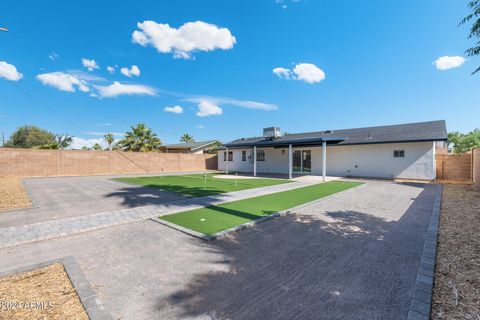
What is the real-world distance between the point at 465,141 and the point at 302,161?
32386 millimetres

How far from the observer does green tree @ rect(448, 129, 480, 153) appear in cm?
3063

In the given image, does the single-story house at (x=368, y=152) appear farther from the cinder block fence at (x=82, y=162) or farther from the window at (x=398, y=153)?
the cinder block fence at (x=82, y=162)

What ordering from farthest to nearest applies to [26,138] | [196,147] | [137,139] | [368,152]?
[26,138]
[196,147]
[137,139]
[368,152]

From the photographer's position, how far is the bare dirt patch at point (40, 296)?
86.9 inches

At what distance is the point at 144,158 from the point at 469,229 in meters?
23.8

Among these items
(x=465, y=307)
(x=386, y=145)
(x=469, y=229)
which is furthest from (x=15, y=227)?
(x=386, y=145)

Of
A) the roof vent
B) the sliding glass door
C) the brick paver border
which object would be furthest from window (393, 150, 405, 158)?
the brick paver border

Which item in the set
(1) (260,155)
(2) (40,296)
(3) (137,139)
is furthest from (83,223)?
(3) (137,139)

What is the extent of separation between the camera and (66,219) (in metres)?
5.75

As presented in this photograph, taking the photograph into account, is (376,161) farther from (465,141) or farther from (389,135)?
(465,141)

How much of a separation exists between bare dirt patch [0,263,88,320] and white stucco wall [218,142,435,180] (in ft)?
57.4

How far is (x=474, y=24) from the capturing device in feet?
15.1

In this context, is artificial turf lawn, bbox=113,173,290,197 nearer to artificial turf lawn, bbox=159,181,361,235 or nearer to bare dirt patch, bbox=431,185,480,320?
artificial turf lawn, bbox=159,181,361,235

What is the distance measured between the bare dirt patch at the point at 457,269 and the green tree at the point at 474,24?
11.7 ft
